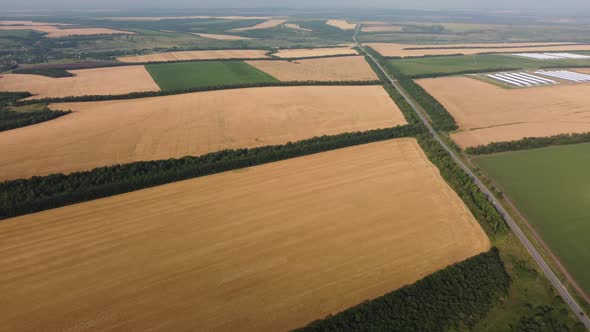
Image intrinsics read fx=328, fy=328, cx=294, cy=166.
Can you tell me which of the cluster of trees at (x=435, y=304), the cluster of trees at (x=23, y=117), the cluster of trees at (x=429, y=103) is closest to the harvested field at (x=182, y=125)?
the cluster of trees at (x=23, y=117)

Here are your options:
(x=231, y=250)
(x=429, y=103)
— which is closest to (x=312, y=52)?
(x=429, y=103)

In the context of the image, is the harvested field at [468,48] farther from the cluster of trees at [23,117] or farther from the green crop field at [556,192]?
the cluster of trees at [23,117]

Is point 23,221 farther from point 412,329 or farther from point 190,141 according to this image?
point 412,329

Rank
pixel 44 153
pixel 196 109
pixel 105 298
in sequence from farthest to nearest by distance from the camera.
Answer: pixel 196 109 → pixel 44 153 → pixel 105 298

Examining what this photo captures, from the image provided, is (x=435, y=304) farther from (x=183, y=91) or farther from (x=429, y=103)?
(x=183, y=91)

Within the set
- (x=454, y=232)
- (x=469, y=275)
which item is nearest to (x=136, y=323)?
(x=469, y=275)

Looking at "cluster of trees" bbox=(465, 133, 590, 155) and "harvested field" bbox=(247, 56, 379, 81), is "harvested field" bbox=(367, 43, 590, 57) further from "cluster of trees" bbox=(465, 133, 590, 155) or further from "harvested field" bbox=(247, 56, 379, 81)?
"cluster of trees" bbox=(465, 133, 590, 155)

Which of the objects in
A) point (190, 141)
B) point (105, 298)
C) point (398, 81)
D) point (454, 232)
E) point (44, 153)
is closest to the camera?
point (105, 298)

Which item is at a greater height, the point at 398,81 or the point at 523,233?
the point at 398,81
